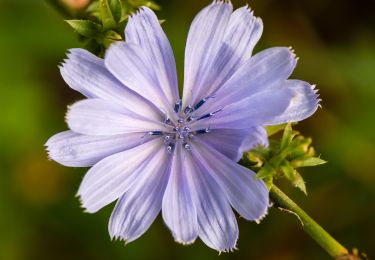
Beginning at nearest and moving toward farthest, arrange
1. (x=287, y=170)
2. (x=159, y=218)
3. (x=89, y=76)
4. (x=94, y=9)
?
1. (x=287, y=170)
2. (x=89, y=76)
3. (x=94, y=9)
4. (x=159, y=218)

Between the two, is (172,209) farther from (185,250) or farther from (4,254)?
(4,254)

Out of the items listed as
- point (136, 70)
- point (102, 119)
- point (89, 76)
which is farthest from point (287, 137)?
point (89, 76)

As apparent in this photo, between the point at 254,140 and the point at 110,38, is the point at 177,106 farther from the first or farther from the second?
the point at 254,140

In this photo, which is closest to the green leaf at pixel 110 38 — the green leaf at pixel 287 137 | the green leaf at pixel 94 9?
the green leaf at pixel 94 9

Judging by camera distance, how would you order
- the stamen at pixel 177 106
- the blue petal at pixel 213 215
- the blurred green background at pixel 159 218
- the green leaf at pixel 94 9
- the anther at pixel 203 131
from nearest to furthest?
the blue petal at pixel 213 215 < the anther at pixel 203 131 < the stamen at pixel 177 106 < the green leaf at pixel 94 9 < the blurred green background at pixel 159 218

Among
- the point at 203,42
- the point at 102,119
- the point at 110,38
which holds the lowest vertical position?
the point at 102,119

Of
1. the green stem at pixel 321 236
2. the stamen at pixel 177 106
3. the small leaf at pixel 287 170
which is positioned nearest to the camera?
the small leaf at pixel 287 170

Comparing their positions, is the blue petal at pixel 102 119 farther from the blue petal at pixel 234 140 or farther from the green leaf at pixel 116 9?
the green leaf at pixel 116 9
